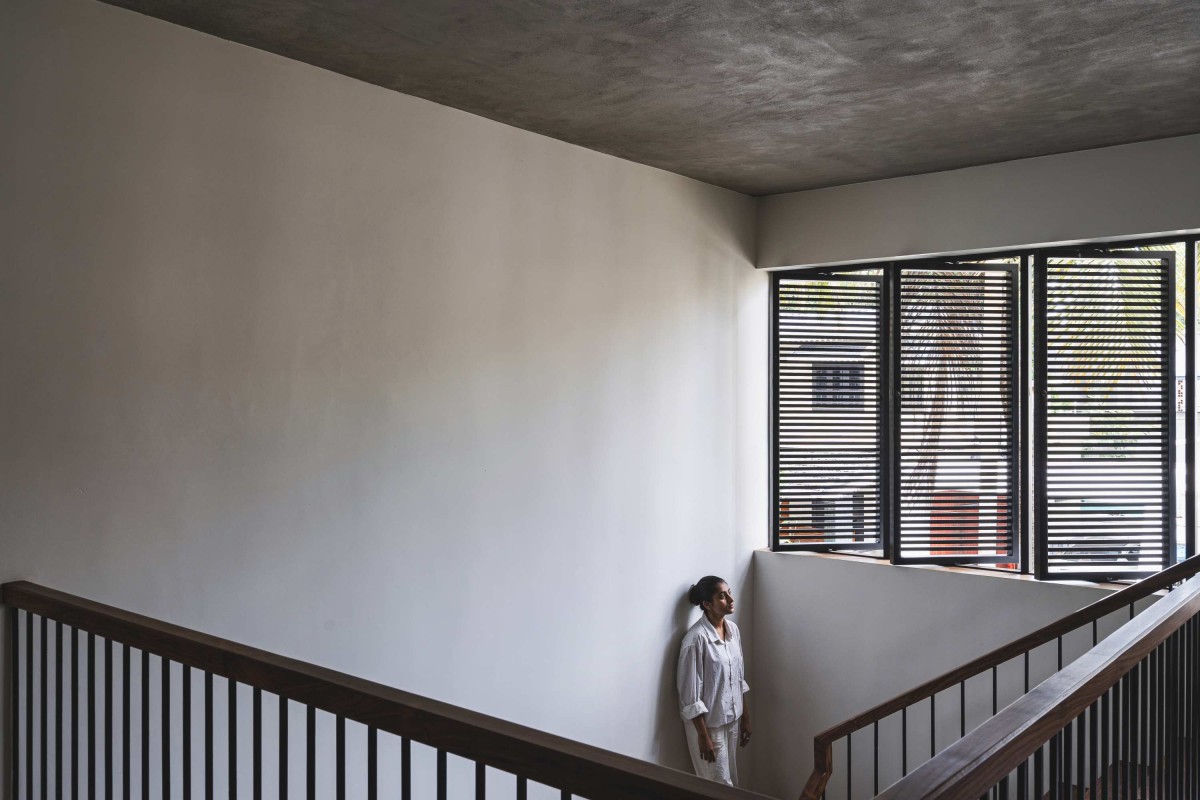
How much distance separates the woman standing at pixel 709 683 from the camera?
209 inches

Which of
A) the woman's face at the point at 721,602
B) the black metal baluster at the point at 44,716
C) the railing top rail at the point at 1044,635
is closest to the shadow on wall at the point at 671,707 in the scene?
the woman's face at the point at 721,602

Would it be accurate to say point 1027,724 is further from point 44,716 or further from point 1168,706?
point 44,716

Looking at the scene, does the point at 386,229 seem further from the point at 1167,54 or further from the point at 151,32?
the point at 1167,54

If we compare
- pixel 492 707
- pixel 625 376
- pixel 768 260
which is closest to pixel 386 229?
pixel 625 376

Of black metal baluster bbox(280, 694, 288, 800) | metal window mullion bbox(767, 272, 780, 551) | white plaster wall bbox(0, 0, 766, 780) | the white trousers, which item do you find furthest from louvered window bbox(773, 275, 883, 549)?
black metal baluster bbox(280, 694, 288, 800)

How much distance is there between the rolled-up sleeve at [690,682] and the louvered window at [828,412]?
42.0 inches

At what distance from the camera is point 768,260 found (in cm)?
603

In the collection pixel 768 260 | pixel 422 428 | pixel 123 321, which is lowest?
pixel 422 428

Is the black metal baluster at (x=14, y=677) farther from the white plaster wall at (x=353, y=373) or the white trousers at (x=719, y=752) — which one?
the white trousers at (x=719, y=752)

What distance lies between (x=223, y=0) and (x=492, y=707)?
303cm

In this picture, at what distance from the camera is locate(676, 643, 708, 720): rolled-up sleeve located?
5309 millimetres

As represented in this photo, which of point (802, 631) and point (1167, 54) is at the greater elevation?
point (1167, 54)

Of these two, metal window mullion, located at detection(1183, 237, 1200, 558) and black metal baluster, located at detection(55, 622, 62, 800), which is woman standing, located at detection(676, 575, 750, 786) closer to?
metal window mullion, located at detection(1183, 237, 1200, 558)

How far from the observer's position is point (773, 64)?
11.7ft
